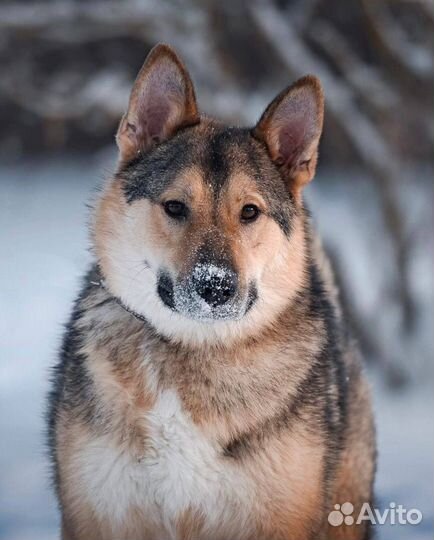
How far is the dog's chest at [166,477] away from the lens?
3.82m

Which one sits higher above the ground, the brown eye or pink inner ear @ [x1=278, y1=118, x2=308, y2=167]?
pink inner ear @ [x1=278, y1=118, x2=308, y2=167]

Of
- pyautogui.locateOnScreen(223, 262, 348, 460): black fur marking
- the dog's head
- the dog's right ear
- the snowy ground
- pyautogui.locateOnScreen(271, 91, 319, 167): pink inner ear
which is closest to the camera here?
the dog's head

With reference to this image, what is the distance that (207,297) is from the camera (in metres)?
3.70

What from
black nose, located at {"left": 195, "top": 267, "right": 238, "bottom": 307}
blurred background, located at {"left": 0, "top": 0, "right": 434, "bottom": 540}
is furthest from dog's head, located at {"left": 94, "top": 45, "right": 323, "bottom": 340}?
blurred background, located at {"left": 0, "top": 0, "right": 434, "bottom": 540}

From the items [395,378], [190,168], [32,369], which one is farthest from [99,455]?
[395,378]

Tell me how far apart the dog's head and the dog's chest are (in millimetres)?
386

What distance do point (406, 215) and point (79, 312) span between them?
5734mm

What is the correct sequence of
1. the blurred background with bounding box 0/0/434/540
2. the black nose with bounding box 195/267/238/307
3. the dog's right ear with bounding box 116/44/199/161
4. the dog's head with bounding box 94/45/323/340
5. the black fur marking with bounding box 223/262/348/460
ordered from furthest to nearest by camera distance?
the blurred background with bounding box 0/0/434/540
the dog's right ear with bounding box 116/44/199/161
the black fur marking with bounding box 223/262/348/460
the dog's head with bounding box 94/45/323/340
the black nose with bounding box 195/267/238/307

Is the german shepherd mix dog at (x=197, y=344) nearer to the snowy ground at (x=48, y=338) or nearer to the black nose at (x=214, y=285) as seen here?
the black nose at (x=214, y=285)

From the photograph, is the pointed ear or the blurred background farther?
the blurred background

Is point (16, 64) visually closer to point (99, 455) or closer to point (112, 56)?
point (112, 56)

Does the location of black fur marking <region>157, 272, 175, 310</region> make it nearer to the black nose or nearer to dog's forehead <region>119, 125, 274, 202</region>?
the black nose

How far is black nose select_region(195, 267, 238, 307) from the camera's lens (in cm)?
369

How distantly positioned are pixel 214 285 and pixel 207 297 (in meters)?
0.05
